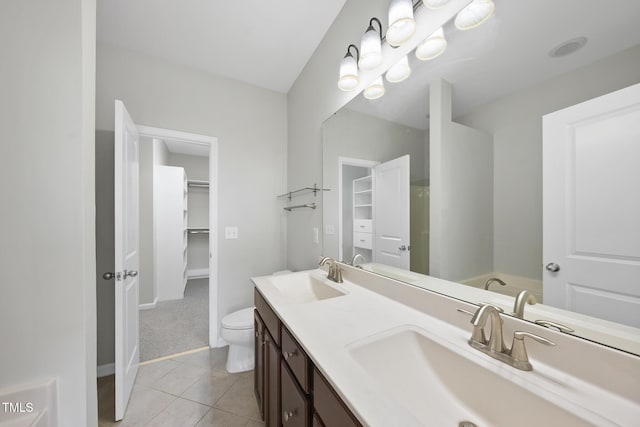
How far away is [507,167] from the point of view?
0.75m

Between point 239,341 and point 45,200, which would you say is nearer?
point 45,200

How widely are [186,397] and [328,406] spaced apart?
62.3 inches

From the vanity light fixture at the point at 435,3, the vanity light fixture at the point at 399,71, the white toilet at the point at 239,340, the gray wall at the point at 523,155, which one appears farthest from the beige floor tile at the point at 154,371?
the vanity light fixture at the point at 435,3

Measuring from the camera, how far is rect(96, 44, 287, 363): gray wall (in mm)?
1957

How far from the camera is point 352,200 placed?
155 centimetres

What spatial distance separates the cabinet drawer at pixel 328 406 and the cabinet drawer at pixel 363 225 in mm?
869

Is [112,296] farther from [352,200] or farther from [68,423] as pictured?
[352,200]

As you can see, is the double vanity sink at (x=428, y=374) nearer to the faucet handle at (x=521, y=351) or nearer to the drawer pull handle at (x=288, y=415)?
the faucet handle at (x=521, y=351)

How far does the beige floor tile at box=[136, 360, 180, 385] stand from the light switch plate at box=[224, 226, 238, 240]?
1.15m

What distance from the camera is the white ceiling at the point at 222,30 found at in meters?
1.61

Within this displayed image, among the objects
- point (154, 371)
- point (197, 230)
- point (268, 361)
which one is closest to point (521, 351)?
point (268, 361)

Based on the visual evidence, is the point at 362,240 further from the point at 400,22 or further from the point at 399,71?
the point at 400,22

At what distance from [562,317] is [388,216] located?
74cm

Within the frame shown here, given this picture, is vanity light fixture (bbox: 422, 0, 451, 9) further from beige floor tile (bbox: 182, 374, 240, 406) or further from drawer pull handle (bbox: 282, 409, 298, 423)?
beige floor tile (bbox: 182, 374, 240, 406)
